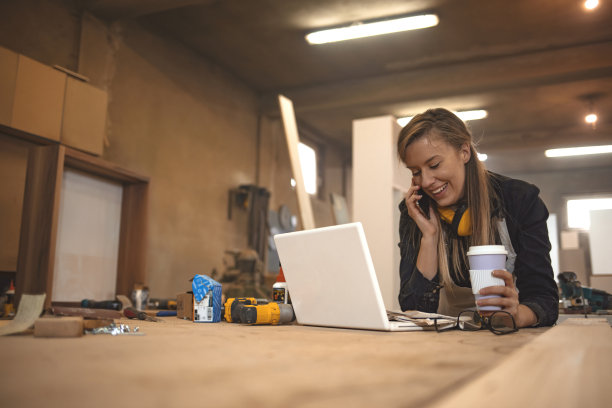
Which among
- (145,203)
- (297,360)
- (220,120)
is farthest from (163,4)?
(297,360)

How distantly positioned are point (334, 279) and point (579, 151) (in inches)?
326

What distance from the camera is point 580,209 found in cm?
973

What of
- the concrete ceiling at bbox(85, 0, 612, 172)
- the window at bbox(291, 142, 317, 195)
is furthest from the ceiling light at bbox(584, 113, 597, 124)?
the window at bbox(291, 142, 317, 195)

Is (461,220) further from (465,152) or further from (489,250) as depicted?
(489,250)

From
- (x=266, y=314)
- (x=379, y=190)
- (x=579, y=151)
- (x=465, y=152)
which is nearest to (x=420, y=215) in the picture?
(x=465, y=152)

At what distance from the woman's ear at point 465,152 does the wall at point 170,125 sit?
3.37 m

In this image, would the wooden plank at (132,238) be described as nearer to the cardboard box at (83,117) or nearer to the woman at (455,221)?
the cardboard box at (83,117)

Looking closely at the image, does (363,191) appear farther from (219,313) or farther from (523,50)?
(523,50)

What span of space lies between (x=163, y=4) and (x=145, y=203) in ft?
5.28

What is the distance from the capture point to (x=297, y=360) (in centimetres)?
60

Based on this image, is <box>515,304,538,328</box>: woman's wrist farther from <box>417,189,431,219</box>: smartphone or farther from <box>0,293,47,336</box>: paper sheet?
<box>0,293,47,336</box>: paper sheet

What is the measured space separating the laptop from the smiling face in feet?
1.91

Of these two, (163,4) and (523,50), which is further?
(523,50)

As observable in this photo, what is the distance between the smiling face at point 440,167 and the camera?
1.54 meters
